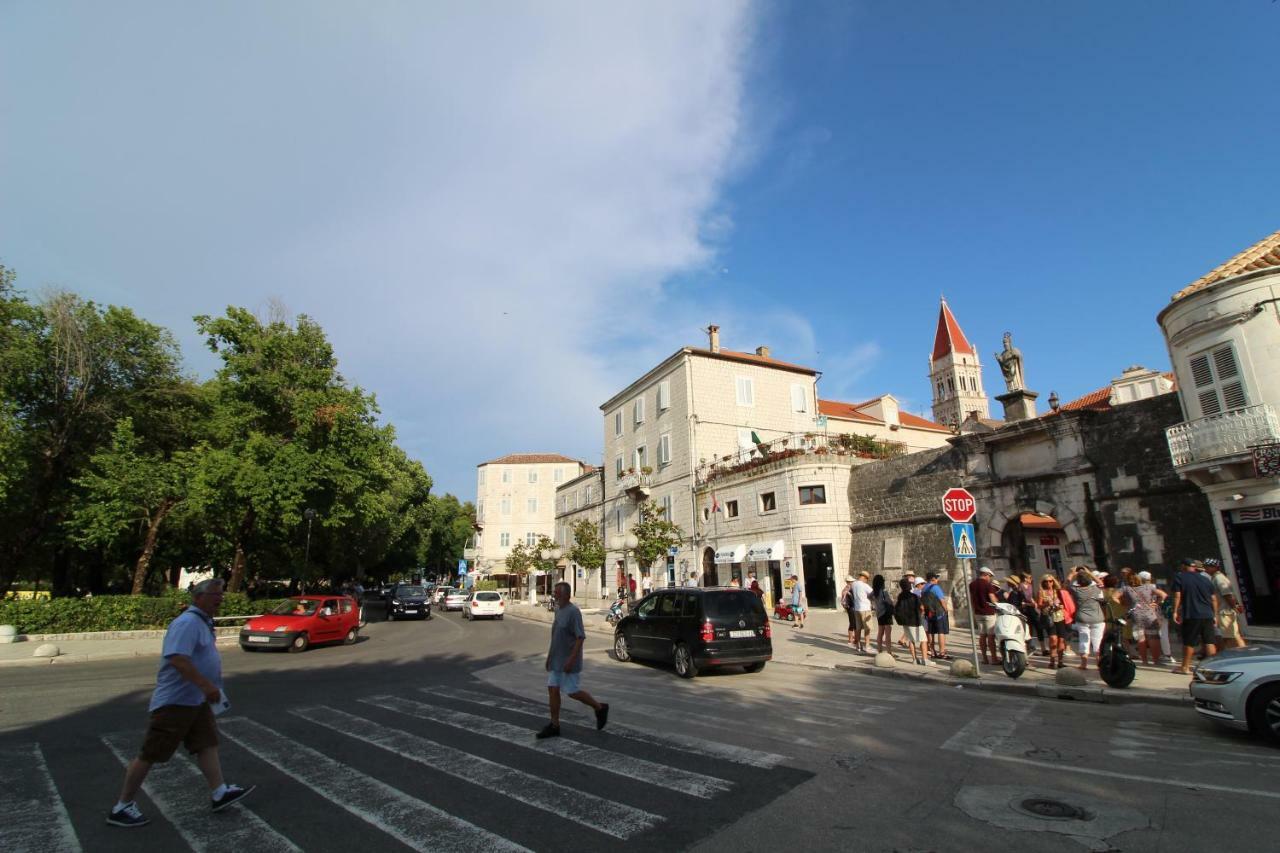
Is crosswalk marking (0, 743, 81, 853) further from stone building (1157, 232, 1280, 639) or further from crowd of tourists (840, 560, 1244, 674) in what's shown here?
stone building (1157, 232, 1280, 639)

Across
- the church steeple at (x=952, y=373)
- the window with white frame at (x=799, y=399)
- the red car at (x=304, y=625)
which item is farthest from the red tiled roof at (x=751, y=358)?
the church steeple at (x=952, y=373)

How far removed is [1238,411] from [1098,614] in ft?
19.3

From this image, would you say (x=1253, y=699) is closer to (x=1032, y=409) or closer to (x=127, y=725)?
(x=127, y=725)

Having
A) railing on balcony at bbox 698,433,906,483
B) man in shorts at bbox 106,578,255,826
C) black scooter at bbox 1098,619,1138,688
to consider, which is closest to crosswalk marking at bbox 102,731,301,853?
man in shorts at bbox 106,578,255,826

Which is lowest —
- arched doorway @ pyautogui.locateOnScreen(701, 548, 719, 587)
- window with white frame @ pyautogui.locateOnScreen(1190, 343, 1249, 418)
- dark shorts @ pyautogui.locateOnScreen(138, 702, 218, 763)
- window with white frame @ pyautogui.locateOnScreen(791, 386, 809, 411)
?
dark shorts @ pyautogui.locateOnScreen(138, 702, 218, 763)

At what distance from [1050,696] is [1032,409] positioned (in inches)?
468

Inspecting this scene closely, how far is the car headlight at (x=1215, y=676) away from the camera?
6.45 metres

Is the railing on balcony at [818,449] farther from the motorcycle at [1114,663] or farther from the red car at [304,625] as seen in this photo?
the red car at [304,625]

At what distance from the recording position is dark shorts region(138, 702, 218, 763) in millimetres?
4441

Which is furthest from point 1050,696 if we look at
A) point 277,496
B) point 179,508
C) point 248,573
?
point 248,573

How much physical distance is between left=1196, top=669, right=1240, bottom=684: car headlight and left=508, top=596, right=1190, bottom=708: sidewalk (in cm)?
201

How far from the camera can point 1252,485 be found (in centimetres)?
1266

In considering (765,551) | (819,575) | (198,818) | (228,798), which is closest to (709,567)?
(765,551)

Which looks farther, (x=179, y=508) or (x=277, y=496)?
(x=179, y=508)
